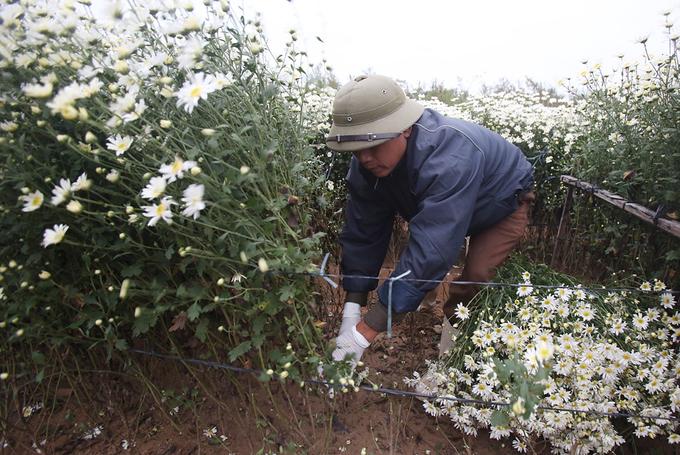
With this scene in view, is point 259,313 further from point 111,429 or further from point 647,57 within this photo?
point 647,57

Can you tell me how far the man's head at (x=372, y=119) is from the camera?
1987 mm

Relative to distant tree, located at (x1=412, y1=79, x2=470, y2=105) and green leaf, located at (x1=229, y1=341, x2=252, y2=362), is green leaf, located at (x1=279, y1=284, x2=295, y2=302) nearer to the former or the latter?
green leaf, located at (x1=229, y1=341, x2=252, y2=362)

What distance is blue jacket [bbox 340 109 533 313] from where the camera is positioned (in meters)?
1.92

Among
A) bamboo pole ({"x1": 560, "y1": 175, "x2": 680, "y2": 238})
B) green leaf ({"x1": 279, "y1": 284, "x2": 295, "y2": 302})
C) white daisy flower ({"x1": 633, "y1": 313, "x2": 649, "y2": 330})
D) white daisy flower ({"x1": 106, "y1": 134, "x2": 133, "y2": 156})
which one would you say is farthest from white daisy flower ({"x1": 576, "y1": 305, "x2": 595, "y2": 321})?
white daisy flower ({"x1": 106, "y1": 134, "x2": 133, "y2": 156})

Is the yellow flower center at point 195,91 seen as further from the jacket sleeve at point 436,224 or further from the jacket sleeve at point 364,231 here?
the jacket sleeve at point 364,231

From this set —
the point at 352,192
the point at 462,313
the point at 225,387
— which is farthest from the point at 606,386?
the point at 225,387

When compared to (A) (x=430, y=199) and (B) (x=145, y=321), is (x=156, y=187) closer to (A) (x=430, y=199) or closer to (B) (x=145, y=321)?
(B) (x=145, y=321)

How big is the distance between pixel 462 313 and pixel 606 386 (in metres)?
0.62

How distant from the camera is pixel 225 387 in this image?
2.12 m

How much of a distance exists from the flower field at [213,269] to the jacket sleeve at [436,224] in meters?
0.32

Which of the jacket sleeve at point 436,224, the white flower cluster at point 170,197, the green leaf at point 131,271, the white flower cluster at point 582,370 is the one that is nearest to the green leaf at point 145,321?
the green leaf at point 131,271

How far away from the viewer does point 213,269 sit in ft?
5.01

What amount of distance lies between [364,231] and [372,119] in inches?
27.3

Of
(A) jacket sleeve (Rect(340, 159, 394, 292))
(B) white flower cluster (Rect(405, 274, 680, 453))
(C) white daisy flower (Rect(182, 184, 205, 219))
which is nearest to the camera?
(C) white daisy flower (Rect(182, 184, 205, 219))
